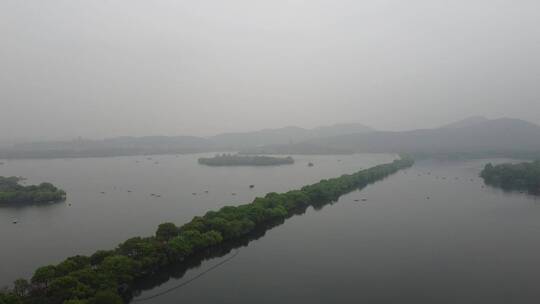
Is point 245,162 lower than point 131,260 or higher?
higher

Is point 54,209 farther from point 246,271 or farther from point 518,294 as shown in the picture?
point 518,294

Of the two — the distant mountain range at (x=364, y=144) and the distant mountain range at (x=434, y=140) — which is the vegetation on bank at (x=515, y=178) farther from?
the distant mountain range at (x=434, y=140)

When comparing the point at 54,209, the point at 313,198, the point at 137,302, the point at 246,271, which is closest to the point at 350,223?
the point at 313,198

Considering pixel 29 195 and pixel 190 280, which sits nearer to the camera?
pixel 190 280

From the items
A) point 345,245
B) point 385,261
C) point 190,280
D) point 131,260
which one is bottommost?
point 190,280

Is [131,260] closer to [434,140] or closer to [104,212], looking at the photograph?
[104,212]

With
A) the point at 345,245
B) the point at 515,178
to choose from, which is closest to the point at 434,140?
the point at 515,178

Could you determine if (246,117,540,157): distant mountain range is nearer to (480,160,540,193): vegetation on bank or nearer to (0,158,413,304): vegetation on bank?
(480,160,540,193): vegetation on bank
